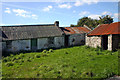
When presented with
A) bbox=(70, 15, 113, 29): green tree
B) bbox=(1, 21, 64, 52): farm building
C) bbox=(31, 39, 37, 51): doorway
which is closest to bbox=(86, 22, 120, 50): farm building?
bbox=(1, 21, 64, 52): farm building

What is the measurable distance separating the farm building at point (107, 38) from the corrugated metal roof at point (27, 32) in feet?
18.6

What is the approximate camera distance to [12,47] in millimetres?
14812

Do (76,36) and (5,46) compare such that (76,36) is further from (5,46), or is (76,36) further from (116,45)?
(5,46)

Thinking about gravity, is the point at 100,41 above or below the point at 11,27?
below

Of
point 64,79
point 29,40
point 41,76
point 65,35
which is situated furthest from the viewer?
point 65,35

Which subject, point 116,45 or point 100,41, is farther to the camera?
point 100,41

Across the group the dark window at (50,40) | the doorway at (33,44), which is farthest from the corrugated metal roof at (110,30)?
the doorway at (33,44)

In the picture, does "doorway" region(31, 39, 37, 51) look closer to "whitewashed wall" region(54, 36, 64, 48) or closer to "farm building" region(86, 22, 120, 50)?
"whitewashed wall" region(54, 36, 64, 48)

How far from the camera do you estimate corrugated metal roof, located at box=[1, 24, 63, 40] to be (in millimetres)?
15422

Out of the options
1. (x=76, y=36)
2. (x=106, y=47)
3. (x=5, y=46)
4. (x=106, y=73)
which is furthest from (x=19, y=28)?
(x=106, y=73)

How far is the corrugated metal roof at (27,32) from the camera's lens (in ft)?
50.6

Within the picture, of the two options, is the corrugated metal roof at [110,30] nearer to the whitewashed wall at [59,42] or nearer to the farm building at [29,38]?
the whitewashed wall at [59,42]

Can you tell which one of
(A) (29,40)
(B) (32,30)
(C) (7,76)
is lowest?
(C) (7,76)

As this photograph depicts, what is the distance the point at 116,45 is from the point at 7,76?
41.3ft
